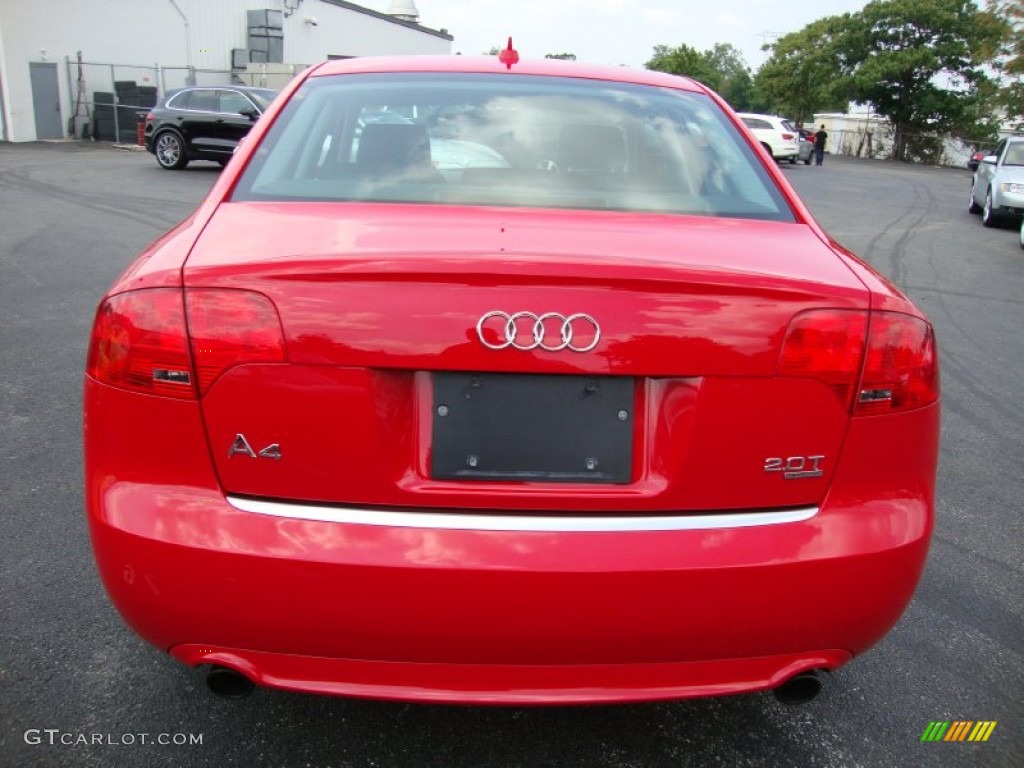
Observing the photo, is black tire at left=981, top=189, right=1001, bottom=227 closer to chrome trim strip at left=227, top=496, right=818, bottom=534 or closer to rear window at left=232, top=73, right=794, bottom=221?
rear window at left=232, top=73, right=794, bottom=221

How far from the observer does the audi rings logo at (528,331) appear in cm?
179

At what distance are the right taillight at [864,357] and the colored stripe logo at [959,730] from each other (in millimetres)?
1029

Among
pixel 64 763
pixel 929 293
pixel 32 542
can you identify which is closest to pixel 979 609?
pixel 64 763

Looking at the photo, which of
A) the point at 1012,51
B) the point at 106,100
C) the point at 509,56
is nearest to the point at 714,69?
the point at 1012,51

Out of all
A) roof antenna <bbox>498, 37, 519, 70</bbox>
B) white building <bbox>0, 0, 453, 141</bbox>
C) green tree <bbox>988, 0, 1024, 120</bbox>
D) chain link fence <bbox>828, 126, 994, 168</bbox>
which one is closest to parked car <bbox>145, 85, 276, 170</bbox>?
white building <bbox>0, 0, 453, 141</bbox>

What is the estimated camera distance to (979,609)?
3143 mm

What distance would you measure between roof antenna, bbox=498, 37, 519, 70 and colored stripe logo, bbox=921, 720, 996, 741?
7.72ft

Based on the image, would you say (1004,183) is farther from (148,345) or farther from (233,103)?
(148,345)

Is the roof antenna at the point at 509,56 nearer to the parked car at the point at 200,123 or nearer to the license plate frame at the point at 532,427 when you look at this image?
the license plate frame at the point at 532,427

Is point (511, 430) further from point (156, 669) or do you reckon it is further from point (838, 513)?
point (156, 669)

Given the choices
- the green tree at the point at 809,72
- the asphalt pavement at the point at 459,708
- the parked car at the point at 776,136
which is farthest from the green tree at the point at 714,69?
the asphalt pavement at the point at 459,708

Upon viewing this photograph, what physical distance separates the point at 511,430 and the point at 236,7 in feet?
122

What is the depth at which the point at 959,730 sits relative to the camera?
99.0 inches

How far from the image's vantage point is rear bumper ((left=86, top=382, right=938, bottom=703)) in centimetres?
182
